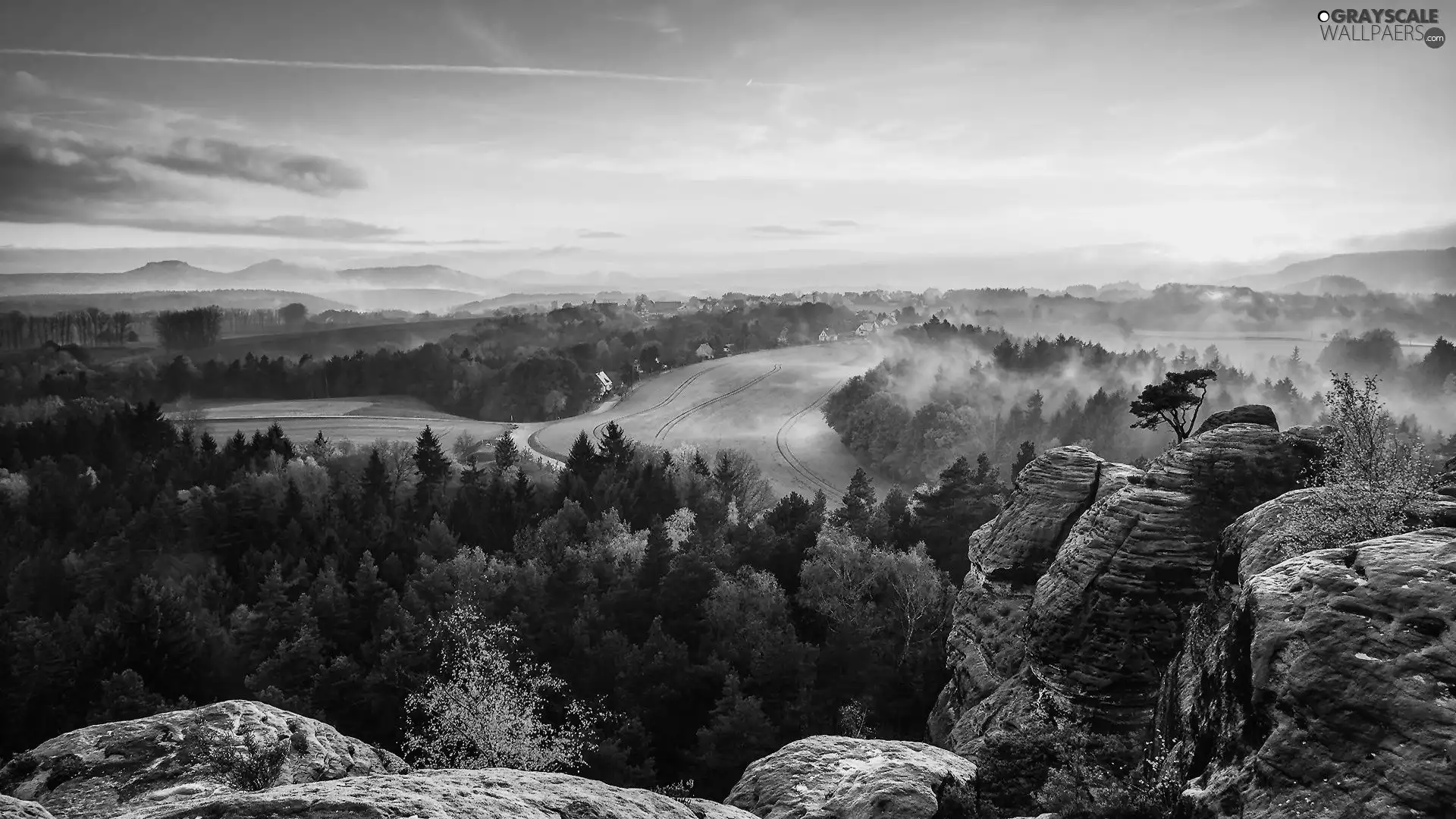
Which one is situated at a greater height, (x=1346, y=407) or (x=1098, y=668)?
(x=1346, y=407)

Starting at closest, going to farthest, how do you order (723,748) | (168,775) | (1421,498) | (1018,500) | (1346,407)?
1. (1421,498)
2. (1346,407)
3. (168,775)
4. (1018,500)
5. (723,748)

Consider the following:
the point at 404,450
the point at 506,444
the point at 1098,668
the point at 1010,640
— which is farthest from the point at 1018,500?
the point at 404,450

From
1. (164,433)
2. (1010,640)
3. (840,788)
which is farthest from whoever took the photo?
(164,433)

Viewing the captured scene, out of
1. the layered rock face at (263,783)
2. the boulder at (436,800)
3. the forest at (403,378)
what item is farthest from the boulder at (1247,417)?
the forest at (403,378)

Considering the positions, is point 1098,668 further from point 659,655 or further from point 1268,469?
point 659,655

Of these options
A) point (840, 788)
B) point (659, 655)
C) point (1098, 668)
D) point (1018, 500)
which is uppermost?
point (1018, 500)

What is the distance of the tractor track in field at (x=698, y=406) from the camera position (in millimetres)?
155925

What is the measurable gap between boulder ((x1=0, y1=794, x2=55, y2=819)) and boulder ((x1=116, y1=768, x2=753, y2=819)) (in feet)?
3.74

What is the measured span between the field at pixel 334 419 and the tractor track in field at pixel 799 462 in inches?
2135

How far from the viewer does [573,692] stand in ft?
161

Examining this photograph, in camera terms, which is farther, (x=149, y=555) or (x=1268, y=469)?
(x=149, y=555)

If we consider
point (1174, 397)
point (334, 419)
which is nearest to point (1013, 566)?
point (1174, 397)

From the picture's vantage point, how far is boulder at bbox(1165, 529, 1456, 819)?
39.5 ft

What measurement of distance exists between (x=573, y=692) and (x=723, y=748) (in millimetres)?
10901
